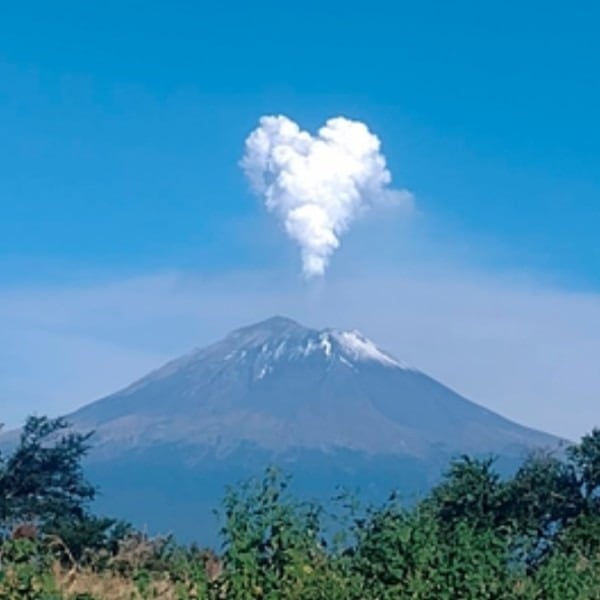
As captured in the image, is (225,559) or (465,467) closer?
(225,559)

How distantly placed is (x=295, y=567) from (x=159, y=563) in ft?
10.1

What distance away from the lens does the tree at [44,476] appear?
24.8 m

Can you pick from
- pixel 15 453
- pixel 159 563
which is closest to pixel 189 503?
pixel 15 453

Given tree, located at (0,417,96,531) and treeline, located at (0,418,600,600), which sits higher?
tree, located at (0,417,96,531)

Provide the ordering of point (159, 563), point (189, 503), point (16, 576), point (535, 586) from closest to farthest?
1. point (16, 576)
2. point (535, 586)
3. point (159, 563)
4. point (189, 503)

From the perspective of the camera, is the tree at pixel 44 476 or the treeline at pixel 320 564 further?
the tree at pixel 44 476

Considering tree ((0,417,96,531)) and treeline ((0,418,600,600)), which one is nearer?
treeline ((0,418,600,600))

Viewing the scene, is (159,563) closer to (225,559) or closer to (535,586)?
(225,559)

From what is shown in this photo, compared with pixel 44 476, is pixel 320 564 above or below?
below

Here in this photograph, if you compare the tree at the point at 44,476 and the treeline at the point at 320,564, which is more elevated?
the tree at the point at 44,476

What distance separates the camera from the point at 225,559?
10.1 m

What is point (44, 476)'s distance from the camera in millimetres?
25953

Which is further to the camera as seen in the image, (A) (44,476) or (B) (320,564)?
(A) (44,476)

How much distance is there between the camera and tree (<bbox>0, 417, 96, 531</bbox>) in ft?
81.3
